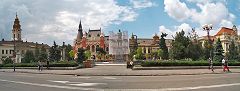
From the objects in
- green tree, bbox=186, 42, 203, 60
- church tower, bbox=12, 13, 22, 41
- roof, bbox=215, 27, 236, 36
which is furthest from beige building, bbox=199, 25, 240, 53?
church tower, bbox=12, 13, 22, 41

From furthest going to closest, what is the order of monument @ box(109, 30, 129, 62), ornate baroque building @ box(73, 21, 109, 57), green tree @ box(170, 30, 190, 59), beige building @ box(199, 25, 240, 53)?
ornate baroque building @ box(73, 21, 109, 57), beige building @ box(199, 25, 240, 53), monument @ box(109, 30, 129, 62), green tree @ box(170, 30, 190, 59)

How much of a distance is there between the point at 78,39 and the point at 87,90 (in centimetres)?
13817

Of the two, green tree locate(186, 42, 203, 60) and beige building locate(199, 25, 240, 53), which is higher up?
beige building locate(199, 25, 240, 53)

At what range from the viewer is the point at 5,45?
153 metres

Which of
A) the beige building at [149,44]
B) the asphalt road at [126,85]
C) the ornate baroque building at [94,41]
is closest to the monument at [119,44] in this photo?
the asphalt road at [126,85]

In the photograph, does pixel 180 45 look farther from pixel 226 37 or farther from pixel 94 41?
pixel 94 41

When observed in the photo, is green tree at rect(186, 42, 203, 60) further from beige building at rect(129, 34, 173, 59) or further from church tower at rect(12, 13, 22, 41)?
church tower at rect(12, 13, 22, 41)

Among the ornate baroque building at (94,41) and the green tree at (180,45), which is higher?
the ornate baroque building at (94,41)

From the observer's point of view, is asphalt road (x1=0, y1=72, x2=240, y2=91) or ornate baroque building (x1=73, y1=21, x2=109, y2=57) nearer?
asphalt road (x1=0, y1=72, x2=240, y2=91)

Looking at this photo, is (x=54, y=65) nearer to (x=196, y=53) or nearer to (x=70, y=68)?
(x=70, y=68)

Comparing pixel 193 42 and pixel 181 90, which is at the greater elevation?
pixel 193 42

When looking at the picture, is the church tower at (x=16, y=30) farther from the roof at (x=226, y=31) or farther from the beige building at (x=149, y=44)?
the roof at (x=226, y=31)

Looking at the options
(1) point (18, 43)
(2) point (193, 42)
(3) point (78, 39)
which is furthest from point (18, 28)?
(2) point (193, 42)

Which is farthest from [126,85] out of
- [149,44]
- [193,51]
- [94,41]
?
[149,44]
